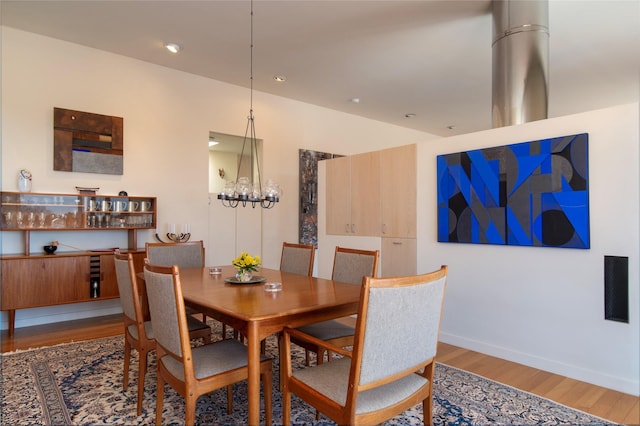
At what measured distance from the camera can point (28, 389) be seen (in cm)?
253

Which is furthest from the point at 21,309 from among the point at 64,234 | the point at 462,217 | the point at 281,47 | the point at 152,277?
the point at 462,217

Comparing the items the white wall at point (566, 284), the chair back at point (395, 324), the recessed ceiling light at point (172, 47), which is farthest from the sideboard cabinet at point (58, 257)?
the white wall at point (566, 284)

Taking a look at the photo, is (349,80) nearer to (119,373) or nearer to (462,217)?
(462,217)

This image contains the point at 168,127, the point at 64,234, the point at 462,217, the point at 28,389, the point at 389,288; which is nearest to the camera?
the point at 389,288

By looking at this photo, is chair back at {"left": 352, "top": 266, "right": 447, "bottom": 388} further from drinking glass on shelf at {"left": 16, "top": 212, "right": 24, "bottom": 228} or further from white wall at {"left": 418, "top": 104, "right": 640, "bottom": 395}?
drinking glass on shelf at {"left": 16, "top": 212, "right": 24, "bottom": 228}

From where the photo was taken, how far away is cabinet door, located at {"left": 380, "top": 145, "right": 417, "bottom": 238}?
12.9ft

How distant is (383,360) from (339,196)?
3497mm

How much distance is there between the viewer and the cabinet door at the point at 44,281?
11.8ft

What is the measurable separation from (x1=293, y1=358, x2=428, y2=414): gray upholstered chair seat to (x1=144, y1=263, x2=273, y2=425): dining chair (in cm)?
33

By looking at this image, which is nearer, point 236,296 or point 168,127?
point 236,296

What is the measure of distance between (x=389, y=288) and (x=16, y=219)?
4225 millimetres

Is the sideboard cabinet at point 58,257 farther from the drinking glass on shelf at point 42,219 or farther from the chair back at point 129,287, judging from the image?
the chair back at point 129,287

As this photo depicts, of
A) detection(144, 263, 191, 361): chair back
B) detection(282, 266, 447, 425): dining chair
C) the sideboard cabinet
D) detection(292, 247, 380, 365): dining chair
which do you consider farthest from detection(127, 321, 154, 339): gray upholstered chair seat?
the sideboard cabinet

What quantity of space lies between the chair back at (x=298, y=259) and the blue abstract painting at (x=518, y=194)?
135cm
